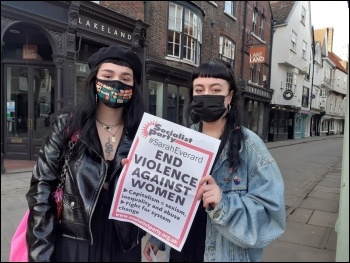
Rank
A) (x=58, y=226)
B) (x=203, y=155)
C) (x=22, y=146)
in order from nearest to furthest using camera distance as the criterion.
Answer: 1. (x=203, y=155)
2. (x=58, y=226)
3. (x=22, y=146)

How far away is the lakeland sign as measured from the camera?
810 cm

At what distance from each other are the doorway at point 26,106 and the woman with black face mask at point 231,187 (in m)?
7.60

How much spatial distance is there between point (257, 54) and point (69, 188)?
16.2 m

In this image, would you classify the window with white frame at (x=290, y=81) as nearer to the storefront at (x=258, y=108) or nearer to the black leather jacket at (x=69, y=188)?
the storefront at (x=258, y=108)

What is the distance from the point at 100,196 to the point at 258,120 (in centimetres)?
1969

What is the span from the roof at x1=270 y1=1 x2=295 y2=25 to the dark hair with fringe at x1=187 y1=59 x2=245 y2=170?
18.1 metres

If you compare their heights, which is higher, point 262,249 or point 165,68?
point 165,68

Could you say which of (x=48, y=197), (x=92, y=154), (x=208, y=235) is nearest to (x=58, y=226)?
(x=48, y=197)

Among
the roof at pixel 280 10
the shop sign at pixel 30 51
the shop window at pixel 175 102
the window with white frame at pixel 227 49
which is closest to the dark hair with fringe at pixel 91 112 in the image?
the shop sign at pixel 30 51

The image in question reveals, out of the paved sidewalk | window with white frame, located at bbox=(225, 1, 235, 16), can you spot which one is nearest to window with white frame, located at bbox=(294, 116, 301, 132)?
window with white frame, located at bbox=(225, 1, 235, 16)

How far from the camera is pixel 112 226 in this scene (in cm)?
153

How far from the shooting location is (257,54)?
16062mm

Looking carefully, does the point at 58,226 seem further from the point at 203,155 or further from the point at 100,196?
the point at 203,155

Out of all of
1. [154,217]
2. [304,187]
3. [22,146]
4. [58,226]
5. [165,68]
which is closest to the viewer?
[154,217]
